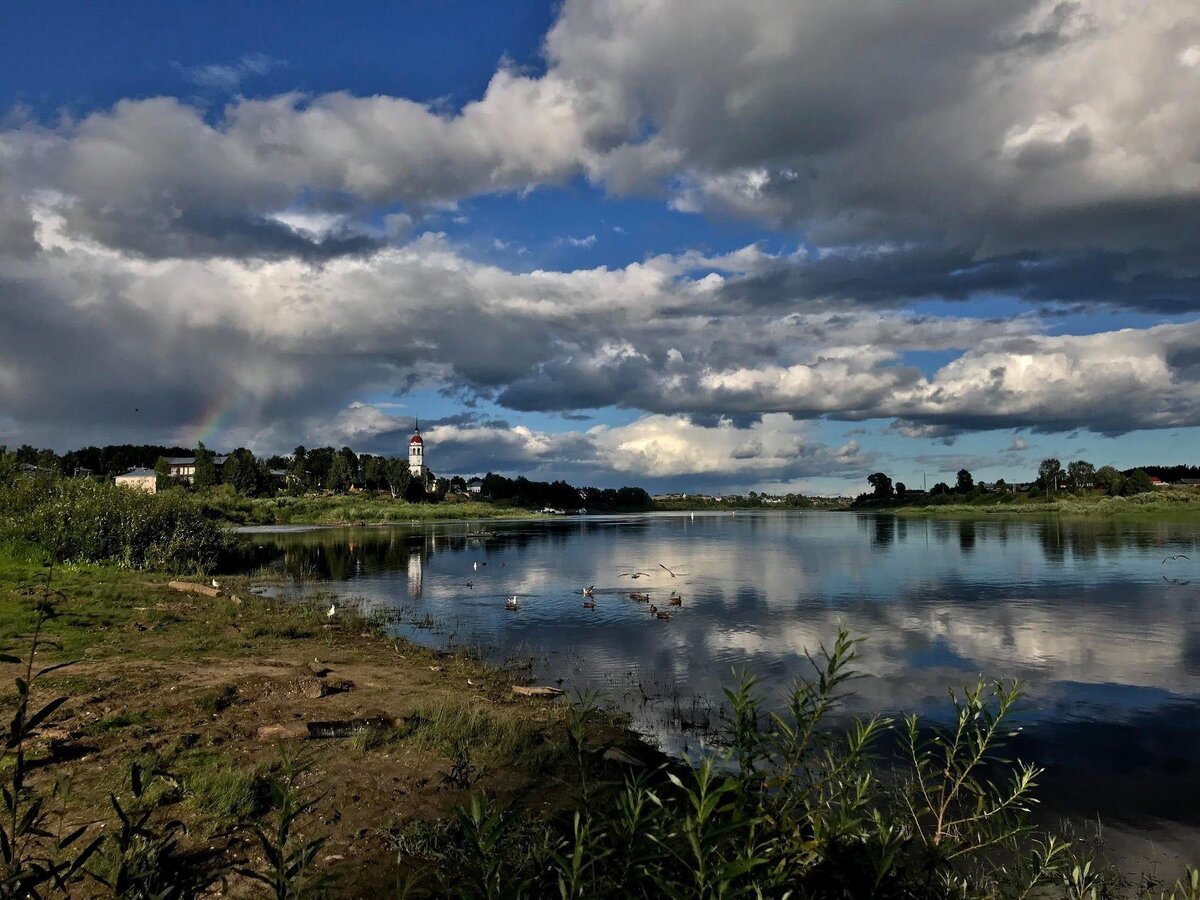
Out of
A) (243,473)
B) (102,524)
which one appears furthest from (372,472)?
(102,524)

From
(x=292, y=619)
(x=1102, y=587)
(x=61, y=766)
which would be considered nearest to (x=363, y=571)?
(x=292, y=619)

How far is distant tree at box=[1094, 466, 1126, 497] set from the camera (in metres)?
147

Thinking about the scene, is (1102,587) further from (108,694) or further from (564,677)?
(108,694)

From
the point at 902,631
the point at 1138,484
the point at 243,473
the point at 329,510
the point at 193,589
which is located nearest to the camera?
the point at 902,631

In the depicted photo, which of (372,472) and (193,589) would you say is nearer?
(193,589)

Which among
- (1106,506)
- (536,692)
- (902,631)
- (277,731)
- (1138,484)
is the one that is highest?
(1138,484)

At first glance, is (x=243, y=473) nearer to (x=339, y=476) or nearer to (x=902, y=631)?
(x=339, y=476)

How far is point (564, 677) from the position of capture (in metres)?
20.3

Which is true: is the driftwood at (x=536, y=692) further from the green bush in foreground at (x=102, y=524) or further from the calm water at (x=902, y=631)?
the green bush in foreground at (x=102, y=524)

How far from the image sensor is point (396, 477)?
7466 inches

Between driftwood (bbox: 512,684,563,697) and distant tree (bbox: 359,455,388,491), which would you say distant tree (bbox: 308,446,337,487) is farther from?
driftwood (bbox: 512,684,563,697)

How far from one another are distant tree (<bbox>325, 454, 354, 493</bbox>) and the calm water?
128m

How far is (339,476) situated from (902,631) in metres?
173

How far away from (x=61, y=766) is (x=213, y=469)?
Result: 16326 cm
